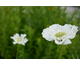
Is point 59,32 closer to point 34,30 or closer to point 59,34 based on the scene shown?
point 59,34

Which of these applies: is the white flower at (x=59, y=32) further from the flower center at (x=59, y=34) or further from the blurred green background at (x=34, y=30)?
the blurred green background at (x=34, y=30)

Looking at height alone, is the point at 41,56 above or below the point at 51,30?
below

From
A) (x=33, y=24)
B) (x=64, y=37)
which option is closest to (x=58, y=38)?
(x=64, y=37)

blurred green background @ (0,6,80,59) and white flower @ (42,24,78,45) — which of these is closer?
white flower @ (42,24,78,45)

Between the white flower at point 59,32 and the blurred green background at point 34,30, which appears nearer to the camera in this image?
the white flower at point 59,32

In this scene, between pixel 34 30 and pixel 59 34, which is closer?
pixel 59 34

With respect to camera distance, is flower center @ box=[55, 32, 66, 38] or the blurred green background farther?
the blurred green background

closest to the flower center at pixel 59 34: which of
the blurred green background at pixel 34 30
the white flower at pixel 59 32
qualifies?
the white flower at pixel 59 32

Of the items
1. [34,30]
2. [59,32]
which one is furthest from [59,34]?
Result: [34,30]

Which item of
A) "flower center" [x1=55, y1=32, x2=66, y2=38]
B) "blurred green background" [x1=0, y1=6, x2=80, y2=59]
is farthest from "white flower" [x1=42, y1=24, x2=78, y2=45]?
"blurred green background" [x1=0, y1=6, x2=80, y2=59]

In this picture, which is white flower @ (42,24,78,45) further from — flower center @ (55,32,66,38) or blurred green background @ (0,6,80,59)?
blurred green background @ (0,6,80,59)

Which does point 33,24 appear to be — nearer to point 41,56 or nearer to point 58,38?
point 41,56
